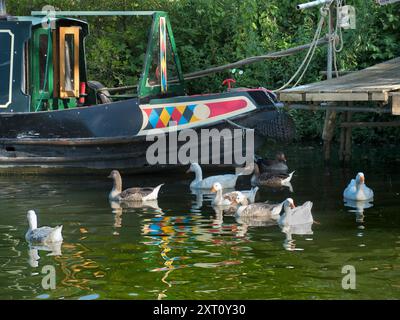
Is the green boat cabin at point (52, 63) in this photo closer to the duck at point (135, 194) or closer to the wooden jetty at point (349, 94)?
the wooden jetty at point (349, 94)

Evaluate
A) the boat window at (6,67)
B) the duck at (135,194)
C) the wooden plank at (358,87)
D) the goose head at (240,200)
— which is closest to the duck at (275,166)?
the wooden plank at (358,87)

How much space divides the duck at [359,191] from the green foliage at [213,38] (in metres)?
6.99

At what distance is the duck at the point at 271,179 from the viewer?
16.6 m

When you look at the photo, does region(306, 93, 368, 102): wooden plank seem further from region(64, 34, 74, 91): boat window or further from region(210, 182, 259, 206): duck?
region(64, 34, 74, 91): boat window

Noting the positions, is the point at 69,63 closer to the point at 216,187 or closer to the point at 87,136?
the point at 87,136

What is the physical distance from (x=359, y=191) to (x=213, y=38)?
9.94 metres

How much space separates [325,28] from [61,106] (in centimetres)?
614

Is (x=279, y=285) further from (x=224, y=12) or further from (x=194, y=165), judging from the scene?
A: (x=224, y=12)

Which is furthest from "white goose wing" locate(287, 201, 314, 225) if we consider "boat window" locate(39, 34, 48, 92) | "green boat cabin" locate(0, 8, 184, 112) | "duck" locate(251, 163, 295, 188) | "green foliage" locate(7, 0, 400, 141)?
"green foliage" locate(7, 0, 400, 141)

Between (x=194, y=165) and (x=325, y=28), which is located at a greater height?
(x=325, y=28)

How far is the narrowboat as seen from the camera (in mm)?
17438

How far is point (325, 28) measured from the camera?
70.7 feet
